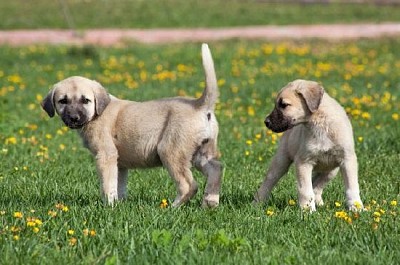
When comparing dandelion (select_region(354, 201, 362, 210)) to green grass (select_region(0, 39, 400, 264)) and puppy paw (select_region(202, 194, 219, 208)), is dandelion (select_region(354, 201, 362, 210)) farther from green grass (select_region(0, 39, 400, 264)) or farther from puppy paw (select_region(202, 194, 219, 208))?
puppy paw (select_region(202, 194, 219, 208))

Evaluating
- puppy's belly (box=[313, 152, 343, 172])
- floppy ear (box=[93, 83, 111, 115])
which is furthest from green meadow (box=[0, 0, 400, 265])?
floppy ear (box=[93, 83, 111, 115])

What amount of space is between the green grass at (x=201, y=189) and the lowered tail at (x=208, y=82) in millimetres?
842

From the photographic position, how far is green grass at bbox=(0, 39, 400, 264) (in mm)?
5297

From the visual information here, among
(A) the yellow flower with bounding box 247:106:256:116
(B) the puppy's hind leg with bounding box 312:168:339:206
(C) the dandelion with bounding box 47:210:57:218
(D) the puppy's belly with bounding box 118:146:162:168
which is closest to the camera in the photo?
(C) the dandelion with bounding box 47:210:57:218

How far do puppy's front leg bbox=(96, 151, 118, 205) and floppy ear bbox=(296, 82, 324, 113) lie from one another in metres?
1.62

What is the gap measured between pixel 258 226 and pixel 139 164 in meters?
1.61

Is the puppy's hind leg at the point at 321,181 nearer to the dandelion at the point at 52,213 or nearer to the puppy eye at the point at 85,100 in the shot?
the puppy eye at the point at 85,100

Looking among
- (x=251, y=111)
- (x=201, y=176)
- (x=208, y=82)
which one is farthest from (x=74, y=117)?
(x=251, y=111)

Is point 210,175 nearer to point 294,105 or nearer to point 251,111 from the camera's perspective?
point 294,105

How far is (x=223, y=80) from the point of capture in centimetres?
1507

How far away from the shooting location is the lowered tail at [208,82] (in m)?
6.79

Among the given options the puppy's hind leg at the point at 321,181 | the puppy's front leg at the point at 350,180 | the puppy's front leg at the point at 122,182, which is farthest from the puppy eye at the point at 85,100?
the puppy's front leg at the point at 350,180

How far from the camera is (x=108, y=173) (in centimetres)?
Answer: 705

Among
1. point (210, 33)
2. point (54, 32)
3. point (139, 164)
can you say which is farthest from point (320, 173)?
point (54, 32)
